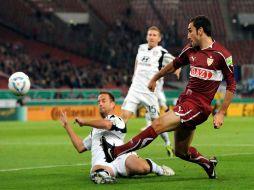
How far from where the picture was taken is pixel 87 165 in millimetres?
13422

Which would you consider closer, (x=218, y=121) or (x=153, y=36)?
(x=218, y=121)

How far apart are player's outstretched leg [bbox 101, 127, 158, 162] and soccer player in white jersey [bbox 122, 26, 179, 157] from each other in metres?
5.93

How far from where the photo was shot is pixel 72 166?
1330 cm

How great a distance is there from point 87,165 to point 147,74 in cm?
404

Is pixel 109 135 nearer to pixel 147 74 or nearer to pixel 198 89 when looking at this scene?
pixel 198 89

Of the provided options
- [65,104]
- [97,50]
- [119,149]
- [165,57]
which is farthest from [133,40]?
[119,149]

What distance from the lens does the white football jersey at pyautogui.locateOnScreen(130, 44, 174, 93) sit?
16672mm

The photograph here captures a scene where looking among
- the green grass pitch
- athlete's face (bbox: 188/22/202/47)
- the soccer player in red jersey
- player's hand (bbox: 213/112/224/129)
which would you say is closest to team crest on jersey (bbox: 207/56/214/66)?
the soccer player in red jersey

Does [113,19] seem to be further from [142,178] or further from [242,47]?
[142,178]

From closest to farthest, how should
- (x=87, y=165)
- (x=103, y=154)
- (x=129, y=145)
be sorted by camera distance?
(x=129, y=145), (x=103, y=154), (x=87, y=165)

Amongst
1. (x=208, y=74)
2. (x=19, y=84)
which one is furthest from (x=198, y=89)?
(x=19, y=84)

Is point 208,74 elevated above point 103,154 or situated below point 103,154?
above

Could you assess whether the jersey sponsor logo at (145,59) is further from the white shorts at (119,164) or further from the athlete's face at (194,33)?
the athlete's face at (194,33)

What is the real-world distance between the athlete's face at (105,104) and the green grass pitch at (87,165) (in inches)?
37.8
